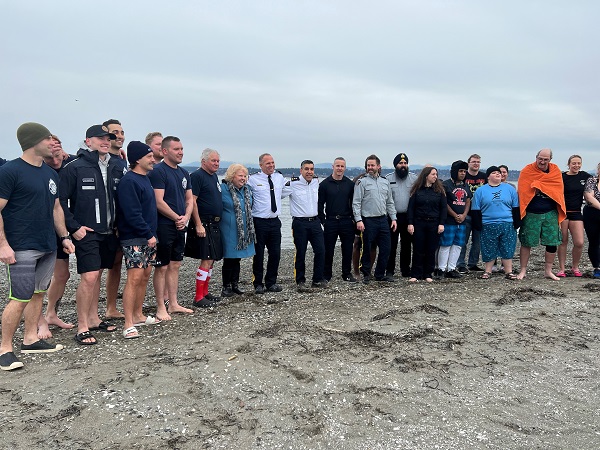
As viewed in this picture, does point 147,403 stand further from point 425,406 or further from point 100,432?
point 425,406

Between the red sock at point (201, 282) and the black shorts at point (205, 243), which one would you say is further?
the red sock at point (201, 282)

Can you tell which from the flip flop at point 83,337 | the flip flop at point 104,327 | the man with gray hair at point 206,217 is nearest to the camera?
the flip flop at point 83,337

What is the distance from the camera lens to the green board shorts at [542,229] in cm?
842

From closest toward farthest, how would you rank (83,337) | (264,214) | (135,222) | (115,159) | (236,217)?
(83,337) → (135,222) → (115,159) → (236,217) → (264,214)

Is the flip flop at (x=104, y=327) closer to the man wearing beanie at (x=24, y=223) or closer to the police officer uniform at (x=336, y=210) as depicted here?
the man wearing beanie at (x=24, y=223)

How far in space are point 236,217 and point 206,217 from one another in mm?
487

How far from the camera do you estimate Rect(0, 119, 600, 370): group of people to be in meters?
4.73

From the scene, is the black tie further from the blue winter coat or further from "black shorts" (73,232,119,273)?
"black shorts" (73,232,119,273)

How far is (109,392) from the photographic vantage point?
13.4 feet

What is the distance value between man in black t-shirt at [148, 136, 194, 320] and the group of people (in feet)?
0.05

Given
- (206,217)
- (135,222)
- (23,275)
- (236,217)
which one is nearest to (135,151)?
(135,222)

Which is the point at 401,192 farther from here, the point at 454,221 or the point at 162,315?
the point at 162,315

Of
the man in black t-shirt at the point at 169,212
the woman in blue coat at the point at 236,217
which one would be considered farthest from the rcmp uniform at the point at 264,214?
the man in black t-shirt at the point at 169,212

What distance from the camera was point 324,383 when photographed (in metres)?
4.32
